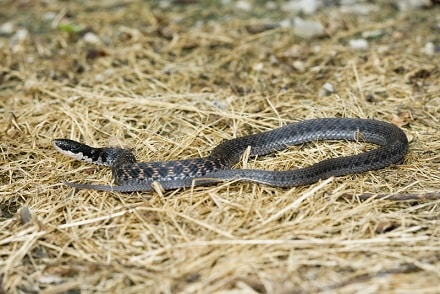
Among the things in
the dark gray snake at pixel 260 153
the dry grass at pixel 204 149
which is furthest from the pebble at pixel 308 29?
the dark gray snake at pixel 260 153

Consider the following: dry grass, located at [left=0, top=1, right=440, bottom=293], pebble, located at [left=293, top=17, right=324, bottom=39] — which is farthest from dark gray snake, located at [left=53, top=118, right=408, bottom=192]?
pebble, located at [left=293, top=17, right=324, bottom=39]

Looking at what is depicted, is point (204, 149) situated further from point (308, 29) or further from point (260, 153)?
point (308, 29)

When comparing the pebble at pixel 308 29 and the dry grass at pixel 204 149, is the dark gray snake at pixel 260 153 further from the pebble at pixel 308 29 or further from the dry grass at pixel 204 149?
the pebble at pixel 308 29

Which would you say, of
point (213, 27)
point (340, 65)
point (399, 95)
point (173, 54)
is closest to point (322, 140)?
point (399, 95)

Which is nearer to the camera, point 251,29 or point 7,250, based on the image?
point 7,250

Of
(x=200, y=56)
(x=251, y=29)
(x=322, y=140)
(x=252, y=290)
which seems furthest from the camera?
(x=251, y=29)

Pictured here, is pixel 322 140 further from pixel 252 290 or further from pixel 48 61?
pixel 48 61
